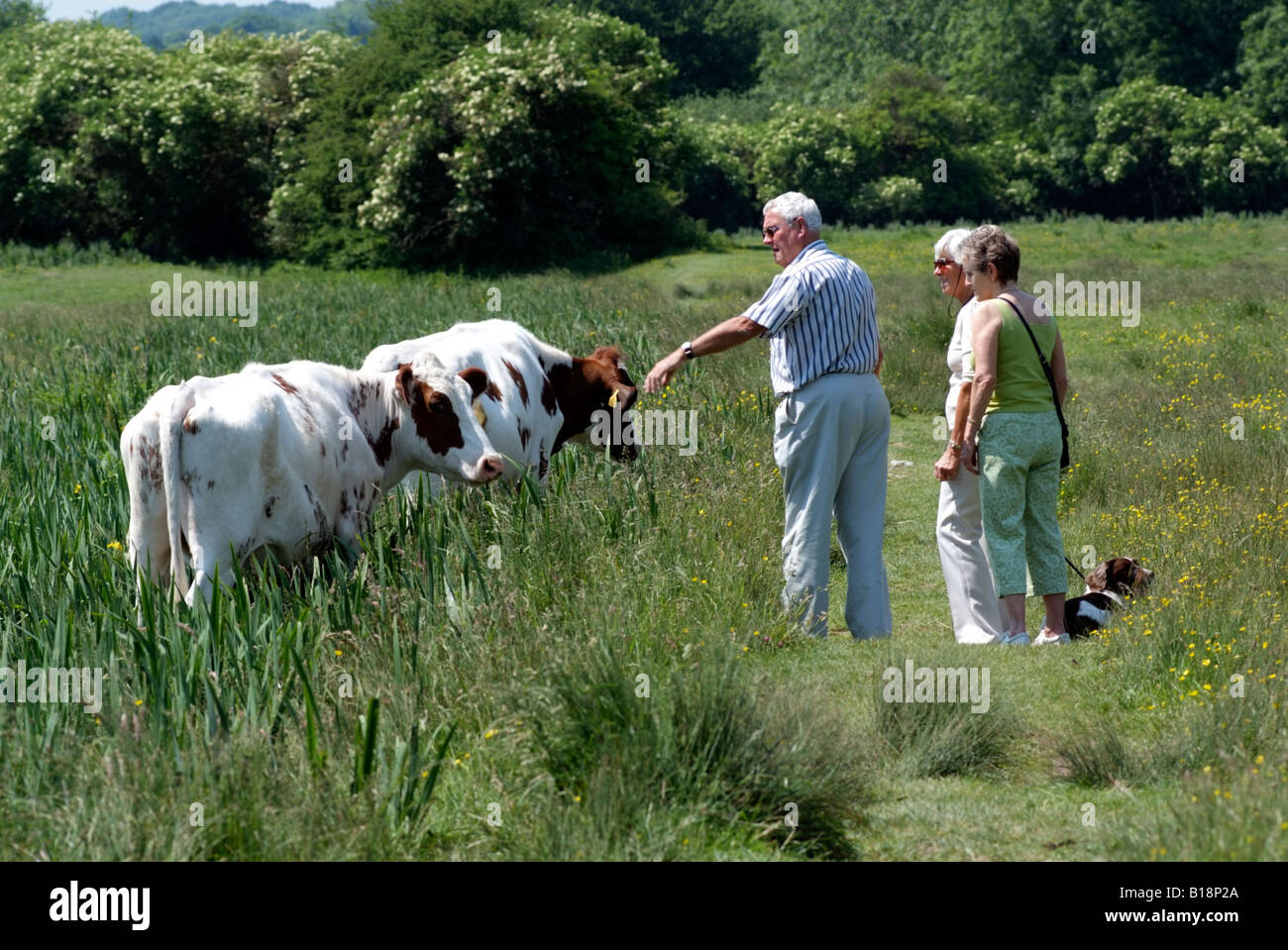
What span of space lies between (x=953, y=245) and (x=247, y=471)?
3.56 meters

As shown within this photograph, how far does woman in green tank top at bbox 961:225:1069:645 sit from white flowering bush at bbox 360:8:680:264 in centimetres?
2865

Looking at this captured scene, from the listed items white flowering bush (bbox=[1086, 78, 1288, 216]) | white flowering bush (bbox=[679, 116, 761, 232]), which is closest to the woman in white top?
white flowering bush (bbox=[679, 116, 761, 232])

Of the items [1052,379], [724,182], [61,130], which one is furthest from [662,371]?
[724,182]

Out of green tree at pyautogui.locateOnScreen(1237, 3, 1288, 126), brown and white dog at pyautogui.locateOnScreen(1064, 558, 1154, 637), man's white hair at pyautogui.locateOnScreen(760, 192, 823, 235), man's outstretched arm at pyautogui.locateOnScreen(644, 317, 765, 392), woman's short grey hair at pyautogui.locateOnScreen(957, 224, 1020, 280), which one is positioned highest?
green tree at pyautogui.locateOnScreen(1237, 3, 1288, 126)

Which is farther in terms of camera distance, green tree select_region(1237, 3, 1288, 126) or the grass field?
green tree select_region(1237, 3, 1288, 126)

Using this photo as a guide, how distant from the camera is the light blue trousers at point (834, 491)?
21.2 feet

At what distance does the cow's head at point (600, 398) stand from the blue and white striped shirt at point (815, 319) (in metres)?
2.38

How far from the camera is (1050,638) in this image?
258 inches

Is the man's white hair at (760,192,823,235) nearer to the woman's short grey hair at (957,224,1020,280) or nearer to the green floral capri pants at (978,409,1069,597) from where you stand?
the woman's short grey hair at (957,224,1020,280)

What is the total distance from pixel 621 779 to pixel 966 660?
2303mm

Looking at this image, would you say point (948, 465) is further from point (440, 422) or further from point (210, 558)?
point (210, 558)

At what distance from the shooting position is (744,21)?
81.2 m

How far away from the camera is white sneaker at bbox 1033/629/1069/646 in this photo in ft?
21.2
